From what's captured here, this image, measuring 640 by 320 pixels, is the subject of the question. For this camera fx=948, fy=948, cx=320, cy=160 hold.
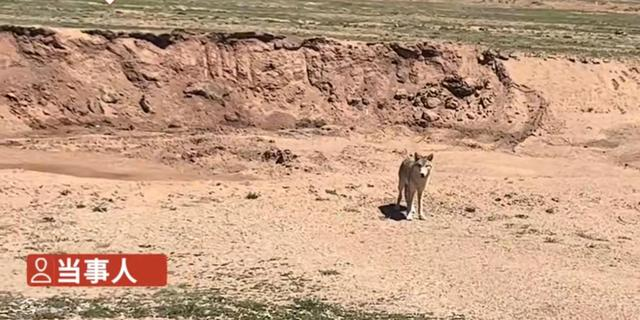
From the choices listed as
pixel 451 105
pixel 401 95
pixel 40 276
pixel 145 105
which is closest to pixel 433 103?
pixel 451 105

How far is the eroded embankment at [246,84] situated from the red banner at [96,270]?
39.6 ft

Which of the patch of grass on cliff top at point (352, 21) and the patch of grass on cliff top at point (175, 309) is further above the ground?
the patch of grass on cliff top at point (352, 21)

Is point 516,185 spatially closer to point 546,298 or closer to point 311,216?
point 311,216

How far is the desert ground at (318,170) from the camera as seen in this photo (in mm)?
13891

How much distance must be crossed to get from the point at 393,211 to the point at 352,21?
25769mm

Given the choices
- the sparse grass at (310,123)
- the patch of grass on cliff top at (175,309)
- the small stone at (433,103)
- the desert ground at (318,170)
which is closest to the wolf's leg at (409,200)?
the desert ground at (318,170)

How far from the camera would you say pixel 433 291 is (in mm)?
14008

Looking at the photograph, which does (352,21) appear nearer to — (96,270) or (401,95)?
(401,95)

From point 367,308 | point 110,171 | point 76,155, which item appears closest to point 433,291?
point 367,308

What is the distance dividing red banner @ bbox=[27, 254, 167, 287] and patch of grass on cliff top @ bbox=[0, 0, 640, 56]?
19289mm

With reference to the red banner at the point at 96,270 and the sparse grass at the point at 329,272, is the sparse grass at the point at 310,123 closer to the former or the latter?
the red banner at the point at 96,270

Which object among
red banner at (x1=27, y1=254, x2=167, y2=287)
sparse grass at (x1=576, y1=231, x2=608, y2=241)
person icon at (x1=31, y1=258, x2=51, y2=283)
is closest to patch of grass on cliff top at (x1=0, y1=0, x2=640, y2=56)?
sparse grass at (x1=576, y1=231, x2=608, y2=241)

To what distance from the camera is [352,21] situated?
43812 millimetres

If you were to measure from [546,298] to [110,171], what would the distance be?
1218cm
